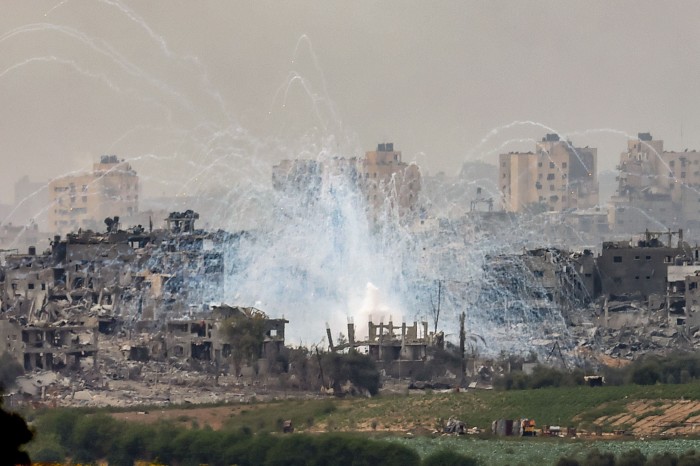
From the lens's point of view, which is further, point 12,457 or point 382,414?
point 382,414

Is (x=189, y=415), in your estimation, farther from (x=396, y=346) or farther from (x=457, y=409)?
(x=396, y=346)

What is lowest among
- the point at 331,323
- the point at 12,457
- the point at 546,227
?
the point at 12,457

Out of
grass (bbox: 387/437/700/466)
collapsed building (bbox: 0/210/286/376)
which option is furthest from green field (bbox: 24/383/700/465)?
collapsed building (bbox: 0/210/286/376)

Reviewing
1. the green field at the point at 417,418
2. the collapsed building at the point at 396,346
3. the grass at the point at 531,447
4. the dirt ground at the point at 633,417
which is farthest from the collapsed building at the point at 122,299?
the grass at the point at 531,447

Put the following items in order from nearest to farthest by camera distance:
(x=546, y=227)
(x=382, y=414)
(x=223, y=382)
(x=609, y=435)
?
(x=609, y=435) < (x=382, y=414) < (x=223, y=382) < (x=546, y=227)

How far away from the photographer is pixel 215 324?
96.4 meters

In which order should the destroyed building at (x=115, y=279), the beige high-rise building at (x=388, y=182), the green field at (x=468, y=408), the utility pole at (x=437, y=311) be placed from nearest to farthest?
the green field at (x=468, y=408), the utility pole at (x=437, y=311), the destroyed building at (x=115, y=279), the beige high-rise building at (x=388, y=182)

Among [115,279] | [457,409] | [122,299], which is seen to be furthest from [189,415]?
[115,279]

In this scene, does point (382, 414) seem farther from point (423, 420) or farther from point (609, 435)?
point (609, 435)

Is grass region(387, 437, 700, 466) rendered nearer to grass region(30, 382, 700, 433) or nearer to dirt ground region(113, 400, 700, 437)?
dirt ground region(113, 400, 700, 437)

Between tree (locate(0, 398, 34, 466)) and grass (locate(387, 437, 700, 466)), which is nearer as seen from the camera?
tree (locate(0, 398, 34, 466))

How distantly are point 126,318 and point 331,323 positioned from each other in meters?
9.16

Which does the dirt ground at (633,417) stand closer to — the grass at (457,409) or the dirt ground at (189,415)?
the dirt ground at (189,415)

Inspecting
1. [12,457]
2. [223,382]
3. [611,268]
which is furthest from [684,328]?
[12,457]
